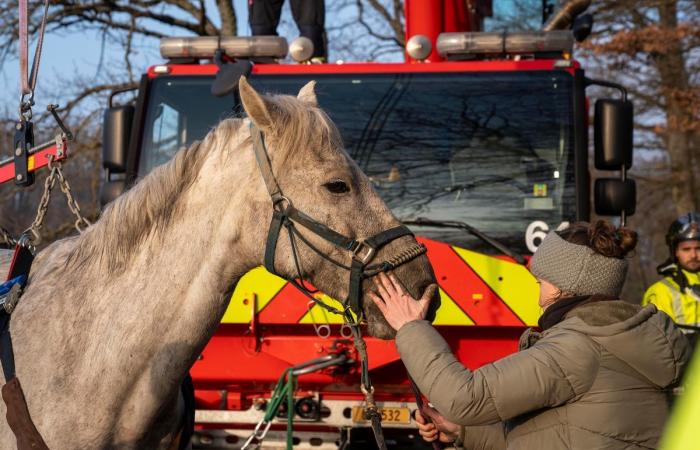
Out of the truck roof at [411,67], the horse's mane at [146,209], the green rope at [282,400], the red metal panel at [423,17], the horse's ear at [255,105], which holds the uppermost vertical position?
the red metal panel at [423,17]

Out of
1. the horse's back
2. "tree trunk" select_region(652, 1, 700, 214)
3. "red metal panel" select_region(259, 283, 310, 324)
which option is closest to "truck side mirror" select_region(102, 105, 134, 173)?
"red metal panel" select_region(259, 283, 310, 324)

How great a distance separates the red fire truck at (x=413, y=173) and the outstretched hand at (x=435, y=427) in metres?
1.50

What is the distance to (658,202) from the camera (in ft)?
56.6

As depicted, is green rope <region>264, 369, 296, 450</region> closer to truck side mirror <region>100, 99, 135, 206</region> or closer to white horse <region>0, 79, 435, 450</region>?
truck side mirror <region>100, 99, 135, 206</region>

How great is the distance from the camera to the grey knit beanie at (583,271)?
2646mm

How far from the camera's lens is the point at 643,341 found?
2453mm

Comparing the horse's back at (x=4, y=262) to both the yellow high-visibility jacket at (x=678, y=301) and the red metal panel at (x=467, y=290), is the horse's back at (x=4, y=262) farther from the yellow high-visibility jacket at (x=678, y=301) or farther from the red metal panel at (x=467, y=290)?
the yellow high-visibility jacket at (x=678, y=301)

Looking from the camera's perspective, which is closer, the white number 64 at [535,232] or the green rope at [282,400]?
Result: the green rope at [282,400]

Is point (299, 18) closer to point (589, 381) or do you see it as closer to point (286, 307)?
point (286, 307)

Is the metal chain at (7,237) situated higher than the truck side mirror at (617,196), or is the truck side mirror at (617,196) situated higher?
the metal chain at (7,237)

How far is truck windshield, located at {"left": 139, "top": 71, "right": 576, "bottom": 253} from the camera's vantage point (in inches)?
197

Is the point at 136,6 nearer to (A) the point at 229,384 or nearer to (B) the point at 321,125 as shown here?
(A) the point at 229,384

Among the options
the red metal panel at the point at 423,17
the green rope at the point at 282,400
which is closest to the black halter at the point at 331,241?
the green rope at the point at 282,400

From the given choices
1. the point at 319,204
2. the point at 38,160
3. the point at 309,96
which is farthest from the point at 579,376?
the point at 38,160
